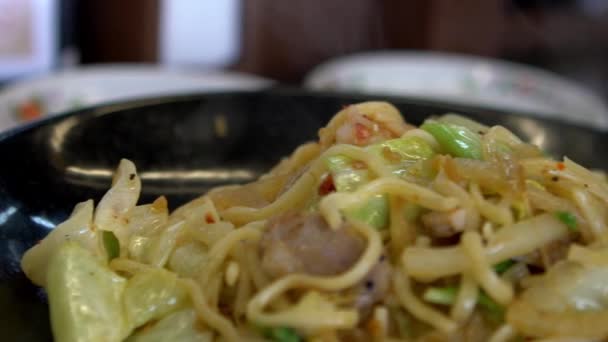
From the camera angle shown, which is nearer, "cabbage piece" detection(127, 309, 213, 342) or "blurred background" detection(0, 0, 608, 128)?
"cabbage piece" detection(127, 309, 213, 342)

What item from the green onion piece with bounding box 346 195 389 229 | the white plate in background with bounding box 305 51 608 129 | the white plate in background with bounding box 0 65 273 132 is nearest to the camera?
the green onion piece with bounding box 346 195 389 229

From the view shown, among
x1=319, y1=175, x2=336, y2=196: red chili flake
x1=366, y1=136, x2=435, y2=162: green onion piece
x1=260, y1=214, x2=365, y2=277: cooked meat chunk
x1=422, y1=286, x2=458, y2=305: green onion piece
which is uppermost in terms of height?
x1=366, y1=136, x2=435, y2=162: green onion piece

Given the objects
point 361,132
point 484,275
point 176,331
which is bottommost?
point 176,331

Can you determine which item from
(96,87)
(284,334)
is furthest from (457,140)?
(96,87)

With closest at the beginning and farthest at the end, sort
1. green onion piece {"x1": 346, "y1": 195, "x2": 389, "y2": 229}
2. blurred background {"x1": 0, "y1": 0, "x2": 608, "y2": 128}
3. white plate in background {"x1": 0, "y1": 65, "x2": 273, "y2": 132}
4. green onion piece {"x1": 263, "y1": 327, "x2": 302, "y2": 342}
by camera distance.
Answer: green onion piece {"x1": 263, "y1": 327, "x2": 302, "y2": 342}, green onion piece {"x1": 346, "y1": 195, "x2": 389, "y2": 229}, white plate in background {"x1": 0, "y1": 65, "x2": 273, "y2": 132}, blurred background {"x1": 0, "y1": 0, "x2": 608, "y2": 128}

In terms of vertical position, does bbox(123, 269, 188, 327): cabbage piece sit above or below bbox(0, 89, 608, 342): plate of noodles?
below

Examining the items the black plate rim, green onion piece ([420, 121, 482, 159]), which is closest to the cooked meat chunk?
green onion piece ([420, 121, 482, 159])

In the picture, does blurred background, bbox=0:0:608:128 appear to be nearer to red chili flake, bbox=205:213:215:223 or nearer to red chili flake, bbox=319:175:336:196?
red chili flake, bbox=205:213:215:223

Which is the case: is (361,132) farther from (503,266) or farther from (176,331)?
(176,331)
